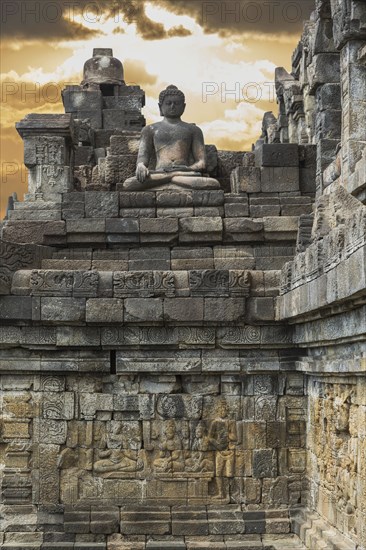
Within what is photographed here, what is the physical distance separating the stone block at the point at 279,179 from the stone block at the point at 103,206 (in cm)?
231

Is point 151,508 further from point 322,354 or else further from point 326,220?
point 326,220

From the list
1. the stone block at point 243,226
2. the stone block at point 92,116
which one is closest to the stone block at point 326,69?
the stone block at point 243,226

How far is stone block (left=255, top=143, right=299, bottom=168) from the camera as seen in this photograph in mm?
15164

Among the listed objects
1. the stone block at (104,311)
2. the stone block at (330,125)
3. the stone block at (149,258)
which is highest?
the stone block at (330,125)

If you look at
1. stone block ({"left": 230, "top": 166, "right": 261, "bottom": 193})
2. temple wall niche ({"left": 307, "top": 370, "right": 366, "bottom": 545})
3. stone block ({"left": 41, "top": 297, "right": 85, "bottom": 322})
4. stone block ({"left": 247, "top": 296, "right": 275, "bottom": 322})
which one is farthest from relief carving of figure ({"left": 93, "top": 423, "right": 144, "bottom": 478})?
stone block ({"left": 230, "top": 166, "right": 261, "bottom": 193})

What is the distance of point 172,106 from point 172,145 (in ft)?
2.27

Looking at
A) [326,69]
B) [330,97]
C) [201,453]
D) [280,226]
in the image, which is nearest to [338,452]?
[201,453]

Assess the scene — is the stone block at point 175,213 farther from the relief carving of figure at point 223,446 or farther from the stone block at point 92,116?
the stone block at point 92,116

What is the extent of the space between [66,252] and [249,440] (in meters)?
3.90

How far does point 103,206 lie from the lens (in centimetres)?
1466

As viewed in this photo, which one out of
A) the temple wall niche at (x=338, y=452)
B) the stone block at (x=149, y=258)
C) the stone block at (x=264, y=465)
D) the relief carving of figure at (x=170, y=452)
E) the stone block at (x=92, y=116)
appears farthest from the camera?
the stone block at (x=92, y=116)

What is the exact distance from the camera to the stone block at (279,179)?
15.1 metres

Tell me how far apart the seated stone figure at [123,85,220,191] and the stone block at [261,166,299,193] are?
937 millimetres

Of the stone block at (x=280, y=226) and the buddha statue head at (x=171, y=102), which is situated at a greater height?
the buddha statue head at (x=171, y=102)
